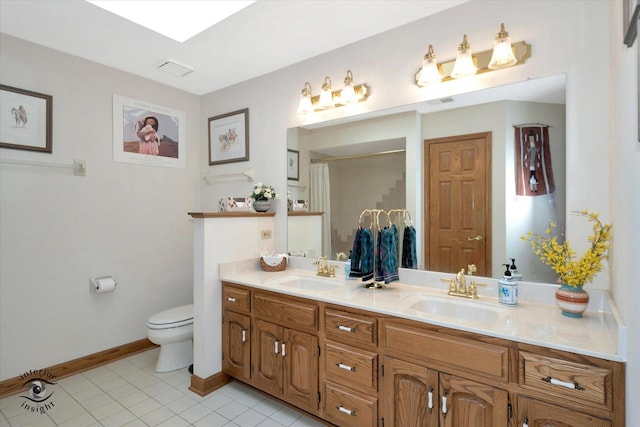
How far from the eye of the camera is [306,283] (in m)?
2.35

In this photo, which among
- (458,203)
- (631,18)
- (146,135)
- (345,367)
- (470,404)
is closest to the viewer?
(631,18)

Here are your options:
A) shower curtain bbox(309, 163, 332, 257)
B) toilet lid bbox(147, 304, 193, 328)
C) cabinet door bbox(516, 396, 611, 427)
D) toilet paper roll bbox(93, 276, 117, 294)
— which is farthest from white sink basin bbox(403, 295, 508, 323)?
toilet paper roll bbox(93, 276, 117, 294)

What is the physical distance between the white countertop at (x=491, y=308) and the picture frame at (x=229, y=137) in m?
1.17

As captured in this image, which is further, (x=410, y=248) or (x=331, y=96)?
(x=331, y=96)

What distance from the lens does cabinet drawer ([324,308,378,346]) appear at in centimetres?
162

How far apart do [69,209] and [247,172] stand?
4.67ft

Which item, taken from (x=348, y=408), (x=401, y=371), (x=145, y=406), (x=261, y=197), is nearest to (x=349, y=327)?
(x=401, y=371)

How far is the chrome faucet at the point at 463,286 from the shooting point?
5.79 feet

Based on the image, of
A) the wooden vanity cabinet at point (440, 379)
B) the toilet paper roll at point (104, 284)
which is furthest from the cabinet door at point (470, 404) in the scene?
the toilet paper roll at point (104, 284)

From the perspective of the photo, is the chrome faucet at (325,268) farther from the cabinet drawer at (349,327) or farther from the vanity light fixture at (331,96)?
the vanity light fixture at (331,96)

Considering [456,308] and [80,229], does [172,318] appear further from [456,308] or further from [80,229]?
[456,308]

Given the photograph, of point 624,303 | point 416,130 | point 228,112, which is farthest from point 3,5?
point 624,303

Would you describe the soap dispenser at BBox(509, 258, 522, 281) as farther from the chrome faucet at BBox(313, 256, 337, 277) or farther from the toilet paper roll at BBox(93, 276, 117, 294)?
the toilet paper roll at BBox(93, 276, 117, 294)

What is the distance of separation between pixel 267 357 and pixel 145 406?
890mm
